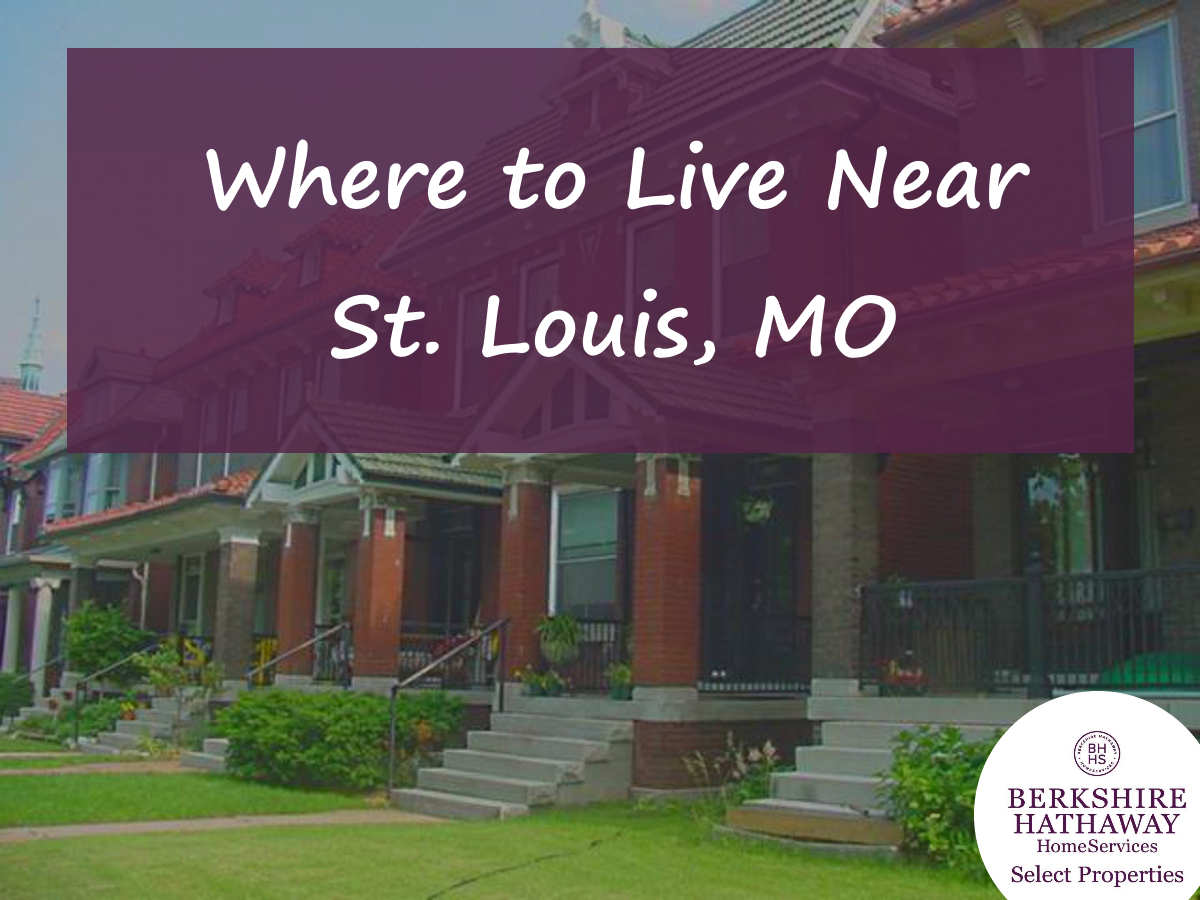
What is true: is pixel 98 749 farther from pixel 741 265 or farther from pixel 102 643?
pixel 741 265

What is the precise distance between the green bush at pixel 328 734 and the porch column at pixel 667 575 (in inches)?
126

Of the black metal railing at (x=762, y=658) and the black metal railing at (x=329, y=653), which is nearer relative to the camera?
the black metal railing at (x=762, y=658)

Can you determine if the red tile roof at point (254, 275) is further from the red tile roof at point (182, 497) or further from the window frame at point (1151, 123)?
the window frame at point (1151, 123)

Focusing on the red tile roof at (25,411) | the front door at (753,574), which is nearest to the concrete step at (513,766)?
the front door at (753,574)

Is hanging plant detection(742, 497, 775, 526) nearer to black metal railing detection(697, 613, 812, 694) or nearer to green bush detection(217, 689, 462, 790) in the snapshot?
black metal railing detection(697, 613, 812, 694)

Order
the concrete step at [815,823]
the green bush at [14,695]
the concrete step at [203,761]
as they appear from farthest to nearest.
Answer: the green bush at [14,695] < the concrete step at [203,761] < the concrete step at [815,823]

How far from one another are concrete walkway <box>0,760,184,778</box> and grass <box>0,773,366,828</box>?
2.31 ft

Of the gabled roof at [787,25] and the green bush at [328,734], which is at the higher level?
the gabled roof at [787,25]

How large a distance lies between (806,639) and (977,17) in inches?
275

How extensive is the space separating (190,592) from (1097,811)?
25.5 metres

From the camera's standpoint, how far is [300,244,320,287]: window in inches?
1070

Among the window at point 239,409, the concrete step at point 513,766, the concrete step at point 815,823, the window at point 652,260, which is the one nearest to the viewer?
the concrete step at point 815,823

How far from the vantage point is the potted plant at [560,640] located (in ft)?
52.5

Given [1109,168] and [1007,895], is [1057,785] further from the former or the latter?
[1109,168]
